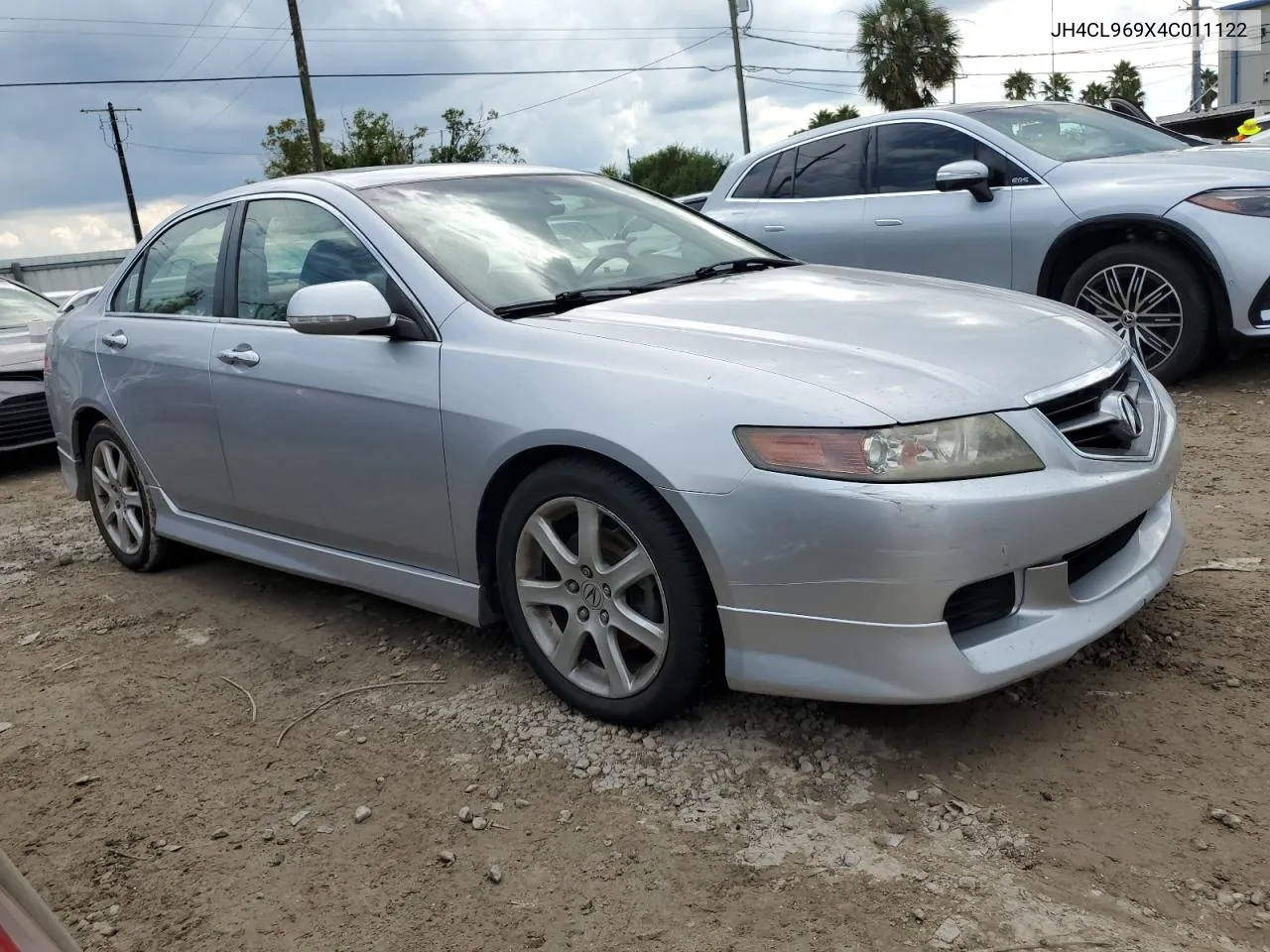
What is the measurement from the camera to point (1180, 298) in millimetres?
6078

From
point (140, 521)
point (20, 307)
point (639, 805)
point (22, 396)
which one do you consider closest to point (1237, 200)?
point (639, 805)

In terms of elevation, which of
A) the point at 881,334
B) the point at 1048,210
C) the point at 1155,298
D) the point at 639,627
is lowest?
the point at 639,627

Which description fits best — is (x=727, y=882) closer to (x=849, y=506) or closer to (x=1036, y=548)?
(x=849, y=506)

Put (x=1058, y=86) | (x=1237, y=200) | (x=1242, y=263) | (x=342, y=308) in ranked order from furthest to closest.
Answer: (x=1058, y=86) → (x=1237, y=200) → (x=1242, y=263) → (x=342, y=308)

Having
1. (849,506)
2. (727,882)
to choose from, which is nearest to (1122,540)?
(849,506)

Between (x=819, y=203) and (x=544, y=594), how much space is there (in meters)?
5.06

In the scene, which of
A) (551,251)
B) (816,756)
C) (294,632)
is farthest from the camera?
(294,632)

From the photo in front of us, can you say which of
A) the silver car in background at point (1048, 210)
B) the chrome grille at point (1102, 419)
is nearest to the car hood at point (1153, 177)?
the silver car in background at point (1048, 210)

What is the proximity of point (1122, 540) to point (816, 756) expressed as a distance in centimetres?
97

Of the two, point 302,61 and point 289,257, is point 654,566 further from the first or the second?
point 302,61

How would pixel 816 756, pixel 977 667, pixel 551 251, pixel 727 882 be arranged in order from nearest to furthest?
pixel 727 882, pixel 977 667, pixel 816 756, pixel 551 251

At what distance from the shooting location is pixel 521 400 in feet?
10.1

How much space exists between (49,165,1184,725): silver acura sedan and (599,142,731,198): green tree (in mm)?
47060

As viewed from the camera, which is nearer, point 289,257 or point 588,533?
point 588,533
